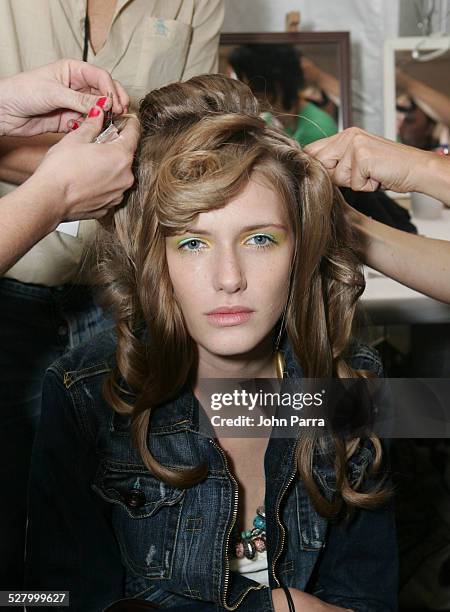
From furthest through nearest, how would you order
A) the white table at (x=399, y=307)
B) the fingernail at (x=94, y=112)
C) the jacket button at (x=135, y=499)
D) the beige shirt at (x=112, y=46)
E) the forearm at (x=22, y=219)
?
the white table at (x=399, y=307)
the beige shirt at (x=112, y=46)
the jacket button at (x=135, y=499)
the fingernail at (x=94, y=112)
the forearm at (x=22, y=219)

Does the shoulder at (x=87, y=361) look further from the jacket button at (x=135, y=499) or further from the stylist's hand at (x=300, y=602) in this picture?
the stylist's hand at (x=300, y=602)

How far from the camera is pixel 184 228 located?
86 cm

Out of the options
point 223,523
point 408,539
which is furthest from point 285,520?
point 408,539

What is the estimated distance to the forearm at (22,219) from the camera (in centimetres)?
74

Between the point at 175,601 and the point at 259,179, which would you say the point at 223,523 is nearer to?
the point at 175,601

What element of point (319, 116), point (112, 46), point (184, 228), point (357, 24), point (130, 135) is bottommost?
point (184, 228)

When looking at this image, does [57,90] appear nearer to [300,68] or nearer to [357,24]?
[300,68]

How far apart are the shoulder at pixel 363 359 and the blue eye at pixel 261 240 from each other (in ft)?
0.79

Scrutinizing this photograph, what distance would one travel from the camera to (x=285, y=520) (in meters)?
0.97

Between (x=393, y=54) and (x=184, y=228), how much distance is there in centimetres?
133

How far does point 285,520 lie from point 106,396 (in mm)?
284

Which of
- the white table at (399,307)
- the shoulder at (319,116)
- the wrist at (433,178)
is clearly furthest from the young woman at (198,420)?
the shoulder at (319,116)

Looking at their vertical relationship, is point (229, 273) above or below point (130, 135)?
below

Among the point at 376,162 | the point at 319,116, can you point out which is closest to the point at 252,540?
the point at 376,162
